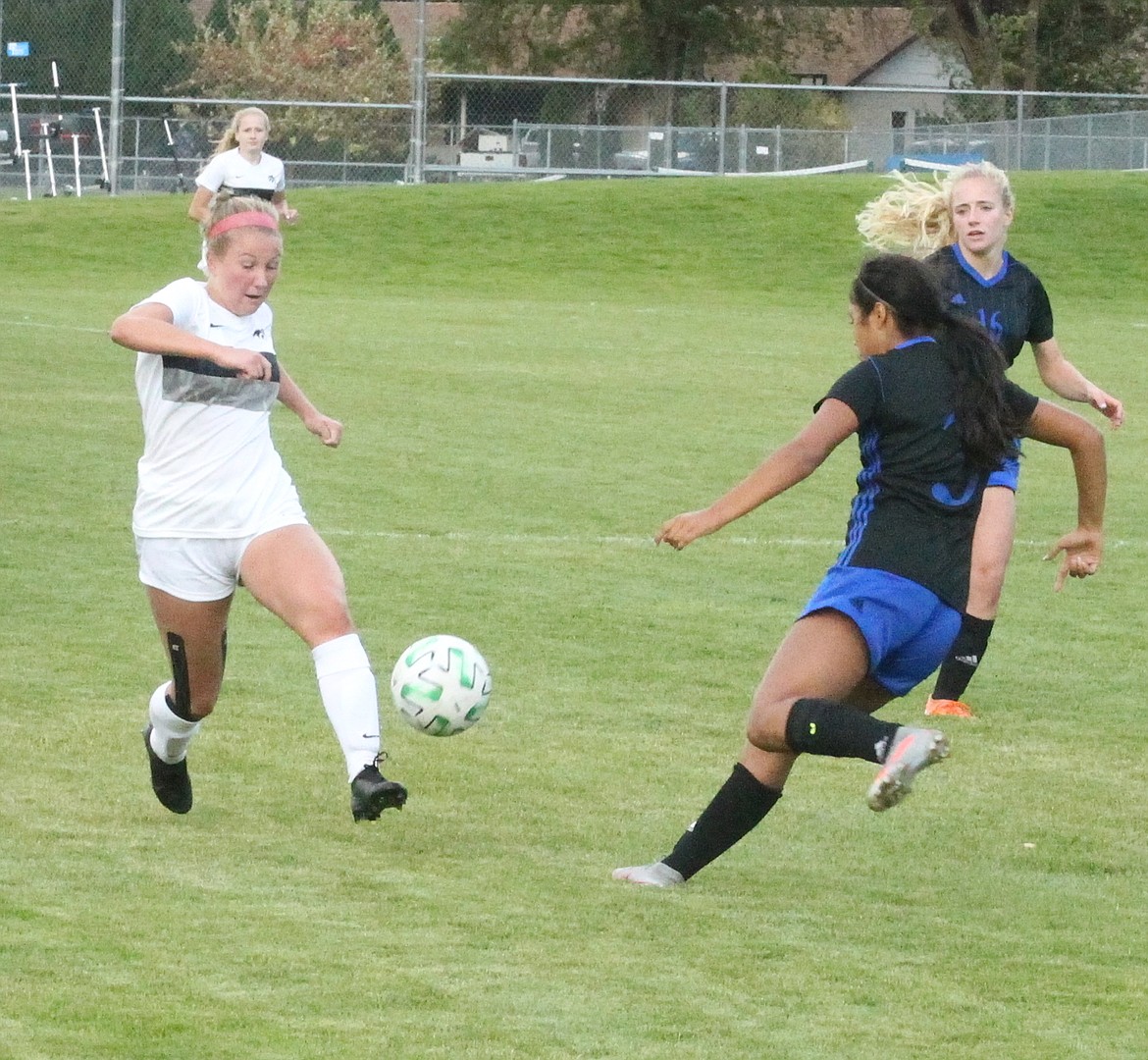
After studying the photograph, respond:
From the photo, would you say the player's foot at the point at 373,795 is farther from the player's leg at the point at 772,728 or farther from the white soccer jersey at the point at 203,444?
the white soccer jersey at the point at 203,444

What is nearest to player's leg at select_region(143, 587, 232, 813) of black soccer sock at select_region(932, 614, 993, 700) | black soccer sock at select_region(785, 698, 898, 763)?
black soccer sock at select_region(785, 698, 898, 763)

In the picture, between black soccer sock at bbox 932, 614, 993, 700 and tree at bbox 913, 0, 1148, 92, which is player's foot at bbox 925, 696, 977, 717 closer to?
black soccer sock at bbox 932, 614, 993, 700

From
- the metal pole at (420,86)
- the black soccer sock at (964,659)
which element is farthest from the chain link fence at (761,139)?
the black soccer sock at (964,659)

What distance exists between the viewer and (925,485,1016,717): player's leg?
7.15 meters

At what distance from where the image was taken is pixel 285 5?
176 ft

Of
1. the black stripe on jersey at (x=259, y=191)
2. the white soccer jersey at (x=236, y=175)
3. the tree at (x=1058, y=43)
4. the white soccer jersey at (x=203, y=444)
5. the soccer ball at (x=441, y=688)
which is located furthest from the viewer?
the tree at (x=1058, y=43)

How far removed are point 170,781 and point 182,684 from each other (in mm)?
315

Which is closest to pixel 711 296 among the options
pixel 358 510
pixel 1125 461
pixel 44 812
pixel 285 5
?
pixel 1125 461

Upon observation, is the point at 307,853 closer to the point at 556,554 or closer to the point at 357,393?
the point at 556,554

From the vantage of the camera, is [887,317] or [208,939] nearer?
[208,939]

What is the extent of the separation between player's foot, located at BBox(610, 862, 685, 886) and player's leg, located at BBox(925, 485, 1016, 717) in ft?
7.24

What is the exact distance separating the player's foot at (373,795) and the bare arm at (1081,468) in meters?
1.78

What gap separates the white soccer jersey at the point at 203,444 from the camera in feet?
18.1

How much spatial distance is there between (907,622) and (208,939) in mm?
1752
